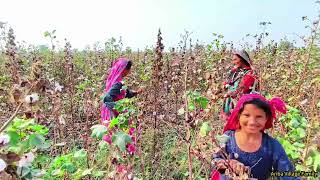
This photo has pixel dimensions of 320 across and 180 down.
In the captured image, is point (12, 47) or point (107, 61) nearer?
point (12, 47)

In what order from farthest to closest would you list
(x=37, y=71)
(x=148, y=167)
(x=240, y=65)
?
(x=240, y=65) < (x=148, y=167) < (x=37, y=71)

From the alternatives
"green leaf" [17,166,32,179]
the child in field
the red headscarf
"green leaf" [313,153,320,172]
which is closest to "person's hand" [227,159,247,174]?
"green leaf" [313,153,320,172]

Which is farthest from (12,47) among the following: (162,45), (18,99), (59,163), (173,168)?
(18,99)

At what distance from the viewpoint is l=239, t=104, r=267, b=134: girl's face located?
2.25 meters

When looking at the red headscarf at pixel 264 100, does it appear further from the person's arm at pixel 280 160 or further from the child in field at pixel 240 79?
the child in field at pixel 240 79

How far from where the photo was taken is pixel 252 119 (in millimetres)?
2250

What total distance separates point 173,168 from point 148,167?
0.84ft

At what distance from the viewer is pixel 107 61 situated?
7.98 meters

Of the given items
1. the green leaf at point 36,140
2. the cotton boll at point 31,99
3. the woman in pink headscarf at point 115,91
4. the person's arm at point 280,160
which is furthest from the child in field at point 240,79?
the cotton boll at point 31,99

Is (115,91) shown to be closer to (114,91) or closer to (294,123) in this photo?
(114,91)

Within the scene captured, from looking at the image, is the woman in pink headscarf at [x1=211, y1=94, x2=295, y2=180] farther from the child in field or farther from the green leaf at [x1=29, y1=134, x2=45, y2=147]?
the child in field

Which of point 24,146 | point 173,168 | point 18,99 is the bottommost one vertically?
point 173,168

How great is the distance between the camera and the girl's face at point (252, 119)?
2.25m

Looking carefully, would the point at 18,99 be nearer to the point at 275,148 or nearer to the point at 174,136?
the point at 275,148
